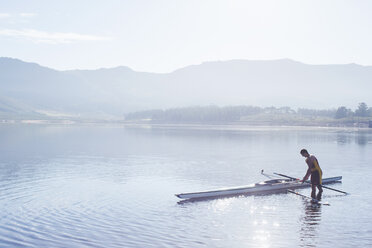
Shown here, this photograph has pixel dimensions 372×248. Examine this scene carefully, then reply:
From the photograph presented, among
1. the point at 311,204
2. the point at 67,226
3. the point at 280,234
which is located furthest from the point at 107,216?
the point at 311,204

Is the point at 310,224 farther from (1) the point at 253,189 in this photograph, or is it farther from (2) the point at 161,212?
(2) the point at 161,212

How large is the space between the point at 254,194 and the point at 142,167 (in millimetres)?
22268

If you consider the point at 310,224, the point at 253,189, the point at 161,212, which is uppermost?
the point at 253,189

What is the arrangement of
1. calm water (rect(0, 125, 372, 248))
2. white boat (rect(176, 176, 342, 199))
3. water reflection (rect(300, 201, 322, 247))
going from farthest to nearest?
white boat (rect(176, 176, 342, 199))
calm water (rect(0, 125, 372, 248))
water reflection (rect(300, 201, 322, 247))

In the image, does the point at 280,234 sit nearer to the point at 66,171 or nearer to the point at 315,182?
the point at 315,182

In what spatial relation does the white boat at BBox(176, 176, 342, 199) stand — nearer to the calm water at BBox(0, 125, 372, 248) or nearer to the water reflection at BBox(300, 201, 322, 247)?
the calm water at BBox(0, 125, 372, 248)

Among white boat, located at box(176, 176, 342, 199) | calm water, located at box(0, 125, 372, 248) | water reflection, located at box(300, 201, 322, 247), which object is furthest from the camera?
white boat, located at box(176, 176, 342, 199)

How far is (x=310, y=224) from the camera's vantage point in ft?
82.3

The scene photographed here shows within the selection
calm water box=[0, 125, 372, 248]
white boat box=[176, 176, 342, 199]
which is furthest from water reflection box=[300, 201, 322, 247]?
white boat box=[176, 176, 342, 199]

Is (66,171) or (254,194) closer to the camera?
(254,194)

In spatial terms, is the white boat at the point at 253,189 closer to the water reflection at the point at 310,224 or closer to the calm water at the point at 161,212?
the calm water at the point at 161,212

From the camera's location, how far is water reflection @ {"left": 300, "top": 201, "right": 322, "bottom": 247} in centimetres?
2170

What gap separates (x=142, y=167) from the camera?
52.8m

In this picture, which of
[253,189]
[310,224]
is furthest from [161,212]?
[310,224]
